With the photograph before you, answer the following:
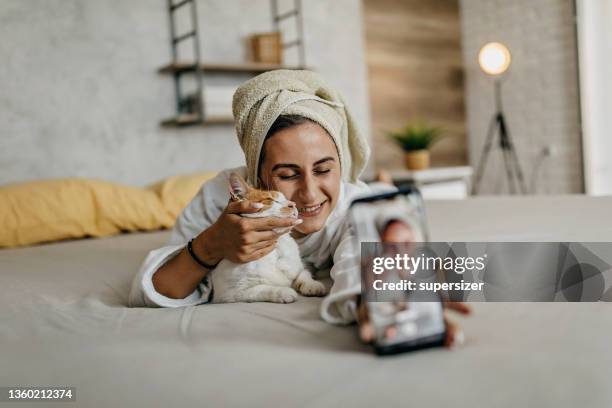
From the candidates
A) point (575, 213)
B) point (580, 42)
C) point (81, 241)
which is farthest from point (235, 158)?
point (580, 42)

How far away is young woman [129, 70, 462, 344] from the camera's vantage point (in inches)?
36.9

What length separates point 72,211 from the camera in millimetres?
2227

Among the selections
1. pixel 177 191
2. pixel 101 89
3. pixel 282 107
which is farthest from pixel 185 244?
pixel 101 89

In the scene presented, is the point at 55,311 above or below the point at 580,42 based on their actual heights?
below

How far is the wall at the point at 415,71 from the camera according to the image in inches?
170

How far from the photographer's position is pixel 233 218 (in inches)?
35.7

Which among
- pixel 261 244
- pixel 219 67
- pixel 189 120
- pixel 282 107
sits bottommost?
pixel 261 244

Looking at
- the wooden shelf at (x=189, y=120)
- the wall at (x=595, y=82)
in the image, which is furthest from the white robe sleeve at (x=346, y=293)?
the wall at (x=595, y=82)

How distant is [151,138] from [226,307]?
2245 millimetres

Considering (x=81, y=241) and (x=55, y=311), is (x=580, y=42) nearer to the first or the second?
(x=81, y=241)

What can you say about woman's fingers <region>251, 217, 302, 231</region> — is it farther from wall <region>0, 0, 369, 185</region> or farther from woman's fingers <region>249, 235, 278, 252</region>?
wall <region>0, 0, 369, 185</region>

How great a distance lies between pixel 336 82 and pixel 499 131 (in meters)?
1.67

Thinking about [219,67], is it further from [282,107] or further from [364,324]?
[364,324]

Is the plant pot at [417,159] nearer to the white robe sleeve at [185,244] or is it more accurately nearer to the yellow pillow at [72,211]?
the yellow pillow at [72,211]
